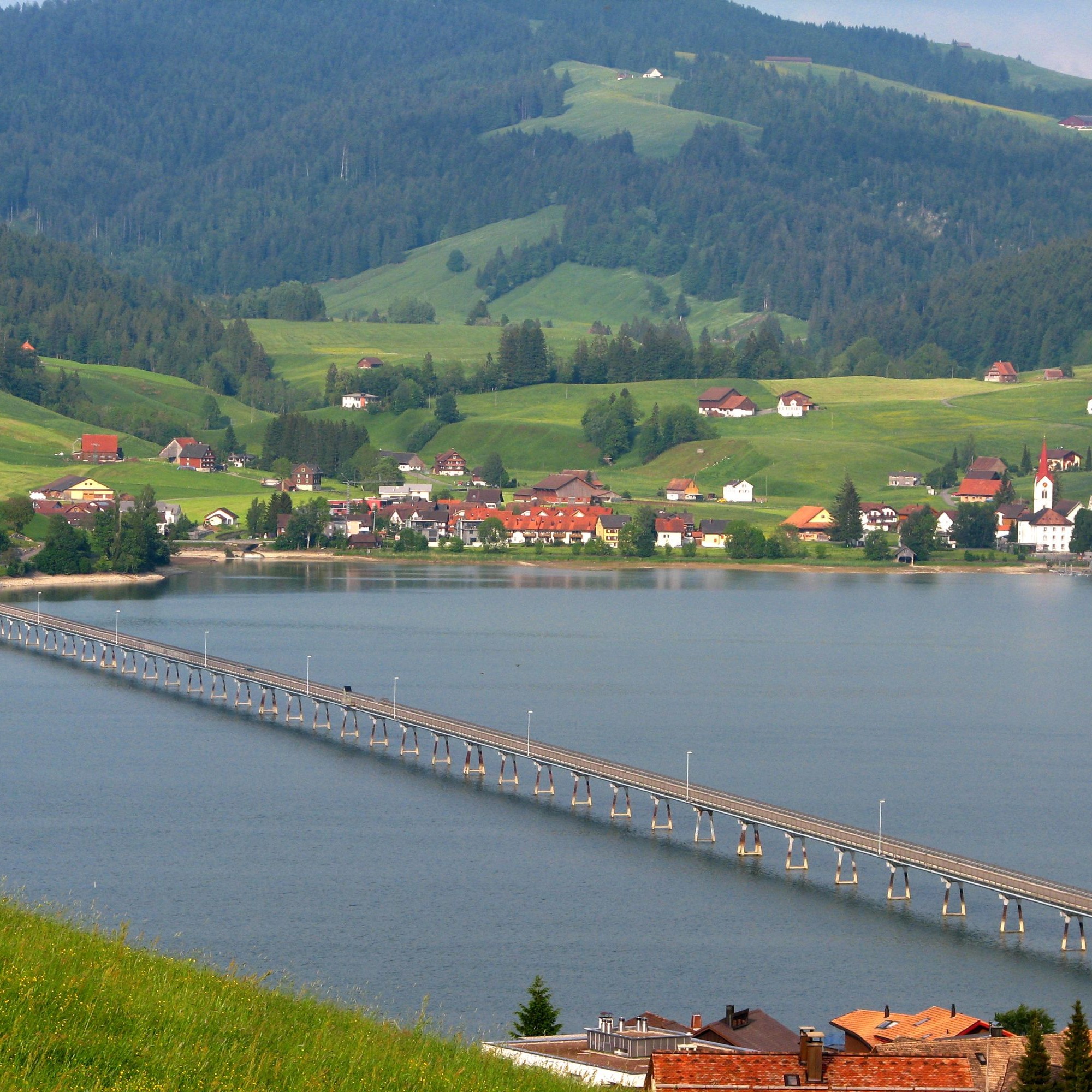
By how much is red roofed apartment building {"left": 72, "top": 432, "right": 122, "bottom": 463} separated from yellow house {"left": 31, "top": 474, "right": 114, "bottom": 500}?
38.7 ft

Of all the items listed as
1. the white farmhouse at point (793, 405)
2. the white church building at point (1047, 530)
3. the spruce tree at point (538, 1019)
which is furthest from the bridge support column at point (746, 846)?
the white farmhouse at point (793, 405)

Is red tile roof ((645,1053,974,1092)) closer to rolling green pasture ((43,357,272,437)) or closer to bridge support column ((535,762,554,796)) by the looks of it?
bridge support column ((535,762,554,796))

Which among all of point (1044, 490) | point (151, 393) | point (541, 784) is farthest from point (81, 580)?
point (1044, 490)

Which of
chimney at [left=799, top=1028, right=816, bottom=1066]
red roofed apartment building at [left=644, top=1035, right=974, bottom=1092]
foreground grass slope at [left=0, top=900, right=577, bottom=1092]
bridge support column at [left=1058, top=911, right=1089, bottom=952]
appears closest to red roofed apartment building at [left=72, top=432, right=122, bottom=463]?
bridge support column at [left=1058, top=911, right=1089, bottom=952]

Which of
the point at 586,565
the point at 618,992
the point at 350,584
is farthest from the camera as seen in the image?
the point at 586,565

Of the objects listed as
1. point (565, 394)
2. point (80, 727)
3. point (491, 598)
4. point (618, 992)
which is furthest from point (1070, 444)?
point (618, 992)

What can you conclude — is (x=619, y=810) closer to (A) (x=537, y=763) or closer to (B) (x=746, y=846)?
(A) (x=537, y=763)

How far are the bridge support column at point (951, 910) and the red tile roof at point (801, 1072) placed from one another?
17893 mm

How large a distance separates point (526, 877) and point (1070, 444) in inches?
5032

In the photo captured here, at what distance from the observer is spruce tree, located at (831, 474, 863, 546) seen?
134 meters

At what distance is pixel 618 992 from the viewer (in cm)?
3347

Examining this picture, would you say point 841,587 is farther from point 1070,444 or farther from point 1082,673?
point 1070,444

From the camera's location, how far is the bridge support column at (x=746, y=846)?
4484 centimetres

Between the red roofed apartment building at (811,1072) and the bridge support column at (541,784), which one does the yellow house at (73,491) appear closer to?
the bridge support column at (541,784)
